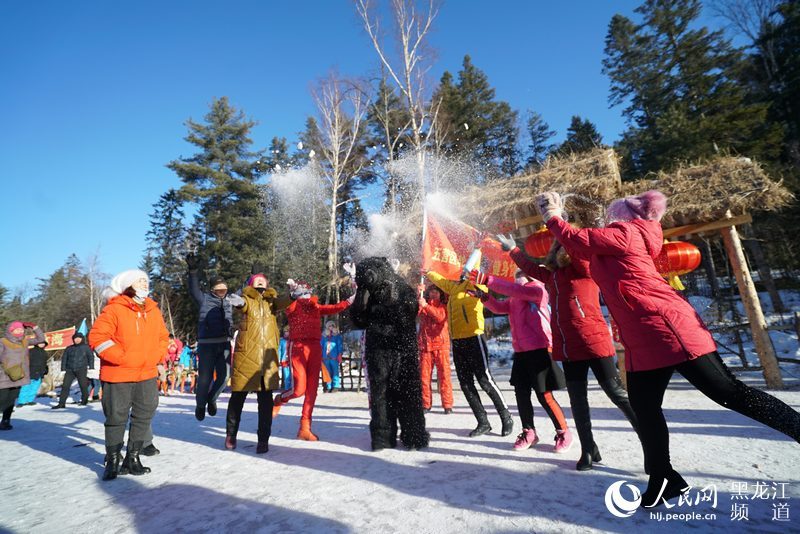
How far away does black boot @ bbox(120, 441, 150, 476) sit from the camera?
359 centimetres

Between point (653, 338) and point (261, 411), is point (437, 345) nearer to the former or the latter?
point (261, 411)

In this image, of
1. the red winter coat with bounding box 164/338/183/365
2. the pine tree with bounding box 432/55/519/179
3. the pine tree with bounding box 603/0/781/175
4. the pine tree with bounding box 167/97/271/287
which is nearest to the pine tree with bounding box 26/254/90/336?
the pine tree with bounding box 167/97/271/287

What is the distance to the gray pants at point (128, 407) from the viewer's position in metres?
3.53

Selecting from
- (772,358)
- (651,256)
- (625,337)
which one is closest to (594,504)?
(625,337)

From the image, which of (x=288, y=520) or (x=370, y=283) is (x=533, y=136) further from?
(x=288, y=520)

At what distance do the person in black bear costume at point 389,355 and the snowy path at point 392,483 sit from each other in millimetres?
230

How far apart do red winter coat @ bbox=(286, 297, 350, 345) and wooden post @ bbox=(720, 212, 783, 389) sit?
21.6 feet

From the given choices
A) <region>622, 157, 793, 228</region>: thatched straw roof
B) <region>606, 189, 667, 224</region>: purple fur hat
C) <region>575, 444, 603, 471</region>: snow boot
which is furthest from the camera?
<region>622, 157, 793, 228</region>: thatched straw roof

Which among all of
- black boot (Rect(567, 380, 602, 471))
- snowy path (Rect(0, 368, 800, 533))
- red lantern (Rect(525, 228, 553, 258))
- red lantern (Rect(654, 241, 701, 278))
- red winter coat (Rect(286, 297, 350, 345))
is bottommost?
snowy path (Rect(0, 368, 800, 533))

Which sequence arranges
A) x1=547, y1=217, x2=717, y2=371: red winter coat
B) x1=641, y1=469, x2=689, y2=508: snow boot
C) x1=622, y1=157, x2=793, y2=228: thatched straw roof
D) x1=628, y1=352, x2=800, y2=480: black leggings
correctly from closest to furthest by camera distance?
x1=628, y1=352, x2=800, y2=480: black leggings, x1=547, y1=217, x2=717, y2=371: red winter coat, x1=641, y1=469, x2=689, y2=508: snow boot, x1=622, y1=157, x2=793, y2=228: thatched straw roof

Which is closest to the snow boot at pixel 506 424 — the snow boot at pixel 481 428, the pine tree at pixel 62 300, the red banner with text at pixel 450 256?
the snow boot at pixel 481 428

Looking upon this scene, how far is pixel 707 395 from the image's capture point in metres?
2.08

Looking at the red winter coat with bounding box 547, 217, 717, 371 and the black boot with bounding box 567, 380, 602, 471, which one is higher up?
the red winter coat with bounding box 547, 217, 717, 371

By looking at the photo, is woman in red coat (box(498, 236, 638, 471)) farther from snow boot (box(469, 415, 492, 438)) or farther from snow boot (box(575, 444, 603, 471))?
snow boot (box(469, 415, 492, 438))
